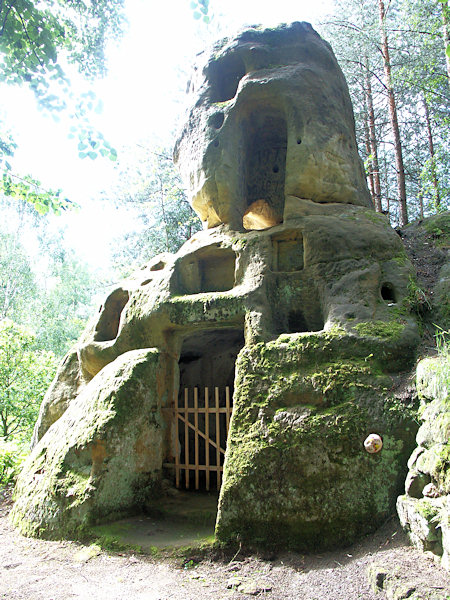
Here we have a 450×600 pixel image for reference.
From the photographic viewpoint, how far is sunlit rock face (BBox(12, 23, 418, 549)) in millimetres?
4777

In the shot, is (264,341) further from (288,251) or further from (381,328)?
(288,251)

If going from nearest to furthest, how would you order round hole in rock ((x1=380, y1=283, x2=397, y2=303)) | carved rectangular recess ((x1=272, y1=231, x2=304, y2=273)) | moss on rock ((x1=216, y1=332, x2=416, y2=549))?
1. moss on rock ((x1=216, y1=332, x2=416, y2=549))
2. round hole in rock ((x1=380, y1=283, x2=397, y2=303))
3. carved rectangular recess ((x1=272, y1=231, x2=304, y2=273))

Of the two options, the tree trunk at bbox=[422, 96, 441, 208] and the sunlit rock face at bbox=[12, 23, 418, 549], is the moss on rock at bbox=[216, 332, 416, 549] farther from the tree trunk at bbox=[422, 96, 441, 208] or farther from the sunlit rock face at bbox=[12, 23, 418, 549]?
the tree trunk at bbox=[422, 96, 441, 208]

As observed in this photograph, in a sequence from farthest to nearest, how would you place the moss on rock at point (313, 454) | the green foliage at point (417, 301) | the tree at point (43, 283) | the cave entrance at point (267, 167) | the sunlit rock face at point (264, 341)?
the tree at point (43, 283), the cave entrance at point (267, 167), the green foliage at point (417, 301), the sunlit rock face at point (264, 341), the moss on rock at point (313, 454)

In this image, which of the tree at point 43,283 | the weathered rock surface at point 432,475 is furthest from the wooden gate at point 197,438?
the tree at point 43,283

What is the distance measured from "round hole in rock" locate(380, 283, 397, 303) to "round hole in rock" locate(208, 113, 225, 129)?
14.2ft

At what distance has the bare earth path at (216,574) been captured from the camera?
3.70m

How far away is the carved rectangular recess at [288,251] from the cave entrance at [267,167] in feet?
7.84

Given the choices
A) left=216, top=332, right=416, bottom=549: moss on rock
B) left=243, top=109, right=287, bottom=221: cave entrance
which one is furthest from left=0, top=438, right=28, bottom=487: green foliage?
left=243, top=109, right=287, bottom=221: cave entrance

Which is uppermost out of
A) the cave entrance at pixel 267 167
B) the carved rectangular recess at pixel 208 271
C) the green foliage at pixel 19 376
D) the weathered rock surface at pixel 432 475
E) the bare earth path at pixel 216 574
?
the cave entrance at pixel 267 167

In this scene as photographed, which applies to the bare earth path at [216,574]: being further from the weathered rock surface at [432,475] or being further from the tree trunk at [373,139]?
the tree trunk at [373,139]

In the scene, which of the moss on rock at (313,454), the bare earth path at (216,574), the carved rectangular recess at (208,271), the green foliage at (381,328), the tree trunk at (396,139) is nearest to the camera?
the bare earth path at (216,574)

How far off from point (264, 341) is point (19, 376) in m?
9.20

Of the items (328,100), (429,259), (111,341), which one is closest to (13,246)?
(111,341)
